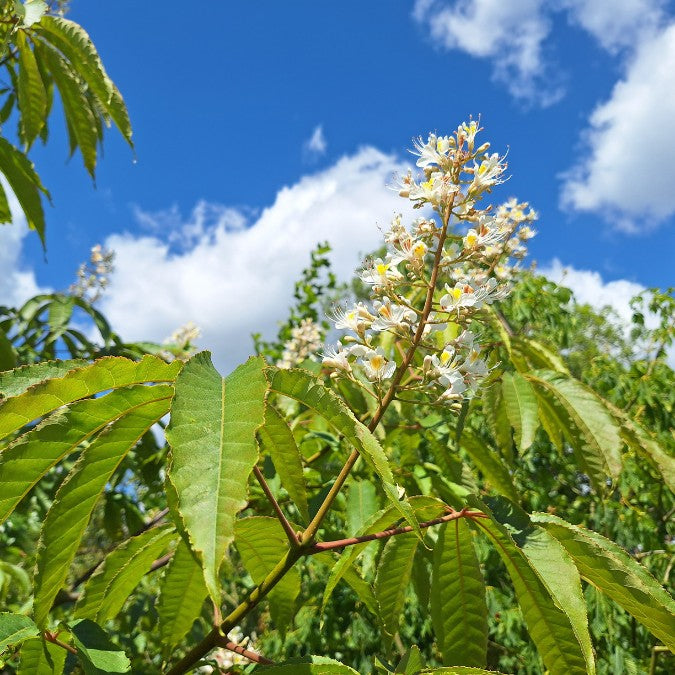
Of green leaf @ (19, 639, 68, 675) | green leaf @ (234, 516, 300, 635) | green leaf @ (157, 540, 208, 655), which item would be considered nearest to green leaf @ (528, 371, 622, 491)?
green leaf @ (234, 516, 300, 635)

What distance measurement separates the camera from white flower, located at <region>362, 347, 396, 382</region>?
1088 millimetres

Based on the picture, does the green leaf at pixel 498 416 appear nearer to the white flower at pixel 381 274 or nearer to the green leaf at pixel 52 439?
the white flower at pixel 381 274

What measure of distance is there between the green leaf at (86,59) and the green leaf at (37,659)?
1.16 metres

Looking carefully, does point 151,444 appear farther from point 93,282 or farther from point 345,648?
point 93,282

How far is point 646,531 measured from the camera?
3.15 meters

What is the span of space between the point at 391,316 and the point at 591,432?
49 centimetres

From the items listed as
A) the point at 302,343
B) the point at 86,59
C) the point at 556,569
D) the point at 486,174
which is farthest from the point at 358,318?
the point at 302,343

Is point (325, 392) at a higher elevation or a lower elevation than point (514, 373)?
lower

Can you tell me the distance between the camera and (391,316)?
1140mm

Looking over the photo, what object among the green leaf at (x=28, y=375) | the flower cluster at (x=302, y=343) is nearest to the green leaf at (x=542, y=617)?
the green leaf at (x=28, y=375)

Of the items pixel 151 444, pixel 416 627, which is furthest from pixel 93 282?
pixel 416 627

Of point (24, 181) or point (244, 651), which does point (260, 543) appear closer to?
point (244, 651)

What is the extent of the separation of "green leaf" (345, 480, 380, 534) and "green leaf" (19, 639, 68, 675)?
0.64 meters

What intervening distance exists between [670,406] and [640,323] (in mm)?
774
